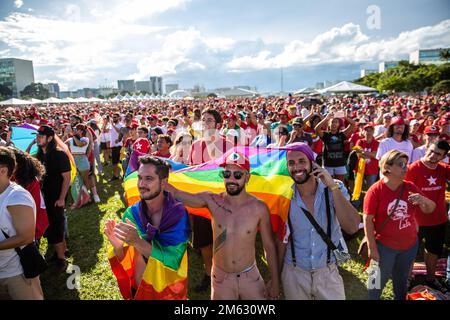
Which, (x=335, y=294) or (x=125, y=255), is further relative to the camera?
(x=125, y=255)

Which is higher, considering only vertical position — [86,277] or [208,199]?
[208,199]

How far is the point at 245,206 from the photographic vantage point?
110 inches

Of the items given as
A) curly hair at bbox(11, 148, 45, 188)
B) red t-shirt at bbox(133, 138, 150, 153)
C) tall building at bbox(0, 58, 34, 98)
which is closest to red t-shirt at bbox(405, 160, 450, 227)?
red t-shirt at bbox(133, 138, 150, 153)

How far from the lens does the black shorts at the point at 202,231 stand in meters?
4.16

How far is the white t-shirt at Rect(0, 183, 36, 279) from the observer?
2.58m

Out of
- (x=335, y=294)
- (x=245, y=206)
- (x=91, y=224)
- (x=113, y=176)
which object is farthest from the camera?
(x=113, y=176)

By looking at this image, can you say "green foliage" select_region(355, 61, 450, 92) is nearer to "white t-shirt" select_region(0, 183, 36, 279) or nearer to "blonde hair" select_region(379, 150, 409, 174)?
"blonde hair" select_region(379, 150, 409, 174)

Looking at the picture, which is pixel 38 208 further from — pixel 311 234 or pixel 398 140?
pixel 398 140

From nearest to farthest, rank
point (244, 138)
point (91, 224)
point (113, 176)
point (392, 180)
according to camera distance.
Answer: point (392, 180) → point (91, 224) → point (244, 138) → point (113, 176)

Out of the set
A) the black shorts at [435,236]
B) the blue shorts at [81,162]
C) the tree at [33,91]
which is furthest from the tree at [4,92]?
the black shorts at [435,236]

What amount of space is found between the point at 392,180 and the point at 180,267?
2388 mm

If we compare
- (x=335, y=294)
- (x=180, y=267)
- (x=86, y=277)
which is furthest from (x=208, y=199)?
(x=86, y=277)

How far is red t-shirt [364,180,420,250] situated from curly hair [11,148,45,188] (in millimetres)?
3936
